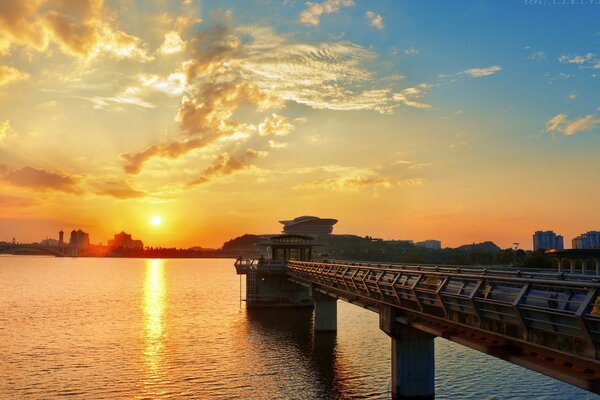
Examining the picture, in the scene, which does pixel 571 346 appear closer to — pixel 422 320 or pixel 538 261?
pixel 422 320

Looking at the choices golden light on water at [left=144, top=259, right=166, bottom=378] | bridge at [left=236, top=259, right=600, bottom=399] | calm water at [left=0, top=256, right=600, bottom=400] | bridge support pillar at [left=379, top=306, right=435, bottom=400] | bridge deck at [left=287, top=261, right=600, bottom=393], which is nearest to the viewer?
bridge deck at [left=287, top=261, right=600, bottom=393]

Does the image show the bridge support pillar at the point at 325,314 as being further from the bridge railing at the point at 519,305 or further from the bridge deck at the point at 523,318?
the bridge deck at the point at 523,318

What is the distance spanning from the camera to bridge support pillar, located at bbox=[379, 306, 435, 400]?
2919cm

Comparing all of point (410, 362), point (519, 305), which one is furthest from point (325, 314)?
point (519, 305)

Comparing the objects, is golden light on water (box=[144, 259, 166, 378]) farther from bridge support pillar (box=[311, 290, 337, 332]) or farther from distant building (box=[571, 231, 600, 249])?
distant building (box=[571, 231, 600, 249])

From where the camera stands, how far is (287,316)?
2776 inches

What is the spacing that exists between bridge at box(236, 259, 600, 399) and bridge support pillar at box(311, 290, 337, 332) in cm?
1426

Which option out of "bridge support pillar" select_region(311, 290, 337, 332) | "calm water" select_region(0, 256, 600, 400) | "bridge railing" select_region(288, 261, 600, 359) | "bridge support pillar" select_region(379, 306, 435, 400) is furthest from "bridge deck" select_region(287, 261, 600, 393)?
"bridge support pillar" select_region(311, 290, 337, 332)

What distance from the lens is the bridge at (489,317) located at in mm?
14516

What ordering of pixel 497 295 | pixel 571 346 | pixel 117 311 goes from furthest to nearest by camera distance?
pixel 117 311, pixel 497 295, pixel 571 346

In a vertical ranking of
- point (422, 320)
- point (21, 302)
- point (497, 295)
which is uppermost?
point (497, 295)

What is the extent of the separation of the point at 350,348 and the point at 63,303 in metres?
65.4

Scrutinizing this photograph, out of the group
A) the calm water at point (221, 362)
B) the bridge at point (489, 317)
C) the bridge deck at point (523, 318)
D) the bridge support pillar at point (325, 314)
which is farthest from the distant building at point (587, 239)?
the bridge deck at point (523, 318)

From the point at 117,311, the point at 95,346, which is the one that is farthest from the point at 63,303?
the point at 95,346
